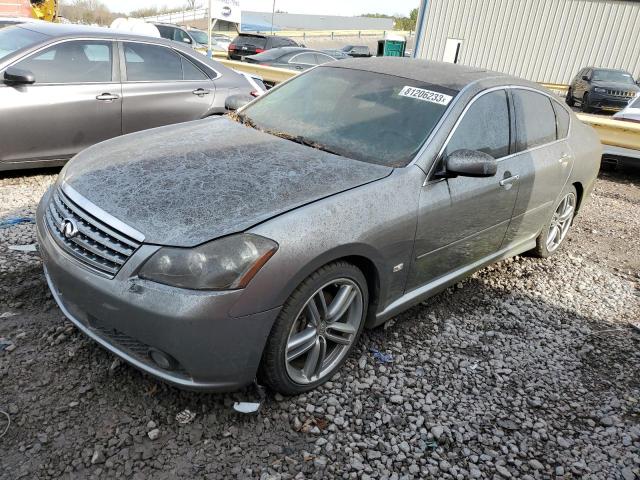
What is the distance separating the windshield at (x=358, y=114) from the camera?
318cm

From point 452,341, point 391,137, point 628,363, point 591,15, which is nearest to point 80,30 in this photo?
point 391,137

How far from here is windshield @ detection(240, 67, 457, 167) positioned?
318 cm

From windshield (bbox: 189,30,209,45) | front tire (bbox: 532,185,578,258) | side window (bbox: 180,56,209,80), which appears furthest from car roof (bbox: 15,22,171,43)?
windshield (bbox: 189,30,209,45)

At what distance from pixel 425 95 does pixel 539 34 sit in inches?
934

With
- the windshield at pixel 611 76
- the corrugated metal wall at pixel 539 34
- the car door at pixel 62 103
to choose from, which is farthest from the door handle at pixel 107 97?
the corrugated metal wall at pixel 539 34

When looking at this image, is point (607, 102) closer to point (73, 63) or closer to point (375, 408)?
point (73, 63)

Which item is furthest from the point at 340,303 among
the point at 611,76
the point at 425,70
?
the point at 611,76

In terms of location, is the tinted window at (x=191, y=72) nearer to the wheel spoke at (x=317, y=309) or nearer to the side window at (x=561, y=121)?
the side window at (x=561, y=121)

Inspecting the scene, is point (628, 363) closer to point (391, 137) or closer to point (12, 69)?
point (391, 137)

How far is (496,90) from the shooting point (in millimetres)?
3678

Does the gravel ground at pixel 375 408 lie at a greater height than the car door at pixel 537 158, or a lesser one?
lesser

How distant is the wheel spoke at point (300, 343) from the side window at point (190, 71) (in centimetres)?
449

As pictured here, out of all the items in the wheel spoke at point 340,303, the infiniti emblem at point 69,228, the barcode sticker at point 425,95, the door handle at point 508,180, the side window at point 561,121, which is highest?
the barcode sticker at point 425,95

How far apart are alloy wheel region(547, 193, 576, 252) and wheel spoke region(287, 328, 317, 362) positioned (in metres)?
2.95
